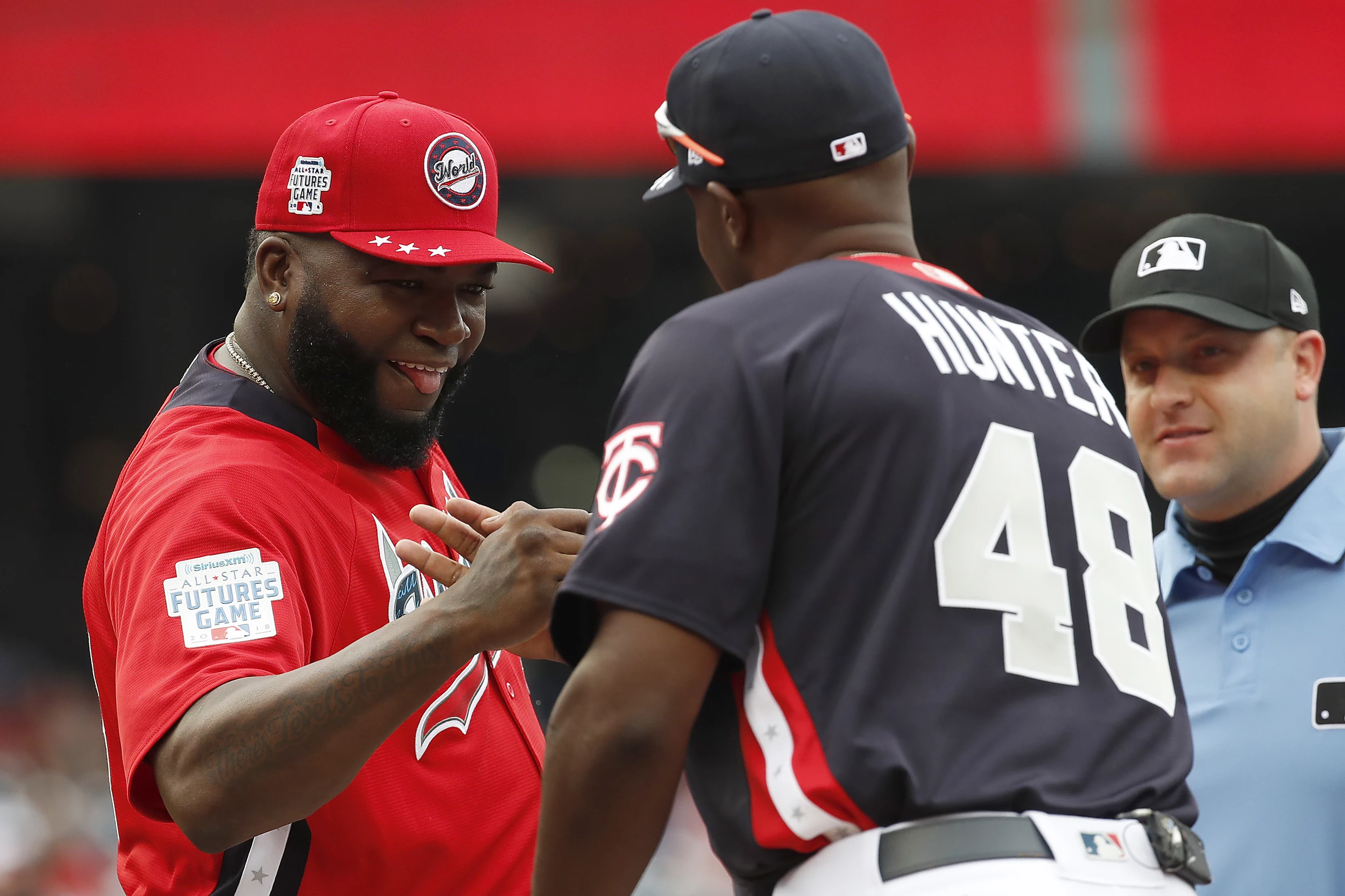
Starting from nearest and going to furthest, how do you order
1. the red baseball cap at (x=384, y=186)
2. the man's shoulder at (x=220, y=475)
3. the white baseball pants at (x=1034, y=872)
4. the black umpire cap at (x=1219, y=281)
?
1. the white baseball pants at (x=1034, y=872)
2. the man's shoulder at (x=220, y=475)
3. the red baseball cap at (x=384, y=186)
4. the black umpire cap at (x=1219, y=281)

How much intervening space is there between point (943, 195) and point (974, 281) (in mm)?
1941

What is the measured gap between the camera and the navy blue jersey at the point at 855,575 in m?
1.77

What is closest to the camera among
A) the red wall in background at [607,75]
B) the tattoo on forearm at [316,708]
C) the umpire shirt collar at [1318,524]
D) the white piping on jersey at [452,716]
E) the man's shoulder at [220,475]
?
the tattoo on forearm at [316,708]

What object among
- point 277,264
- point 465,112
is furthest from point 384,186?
point 465,112

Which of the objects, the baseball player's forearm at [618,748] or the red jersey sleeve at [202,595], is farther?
the red jersey sleeve at [202,595]

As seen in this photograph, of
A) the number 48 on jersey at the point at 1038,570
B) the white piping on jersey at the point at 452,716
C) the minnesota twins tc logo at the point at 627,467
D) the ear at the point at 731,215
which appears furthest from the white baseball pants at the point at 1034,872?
the white piping on jersey at the point at 452,716

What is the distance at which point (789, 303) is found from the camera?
6.17 feet

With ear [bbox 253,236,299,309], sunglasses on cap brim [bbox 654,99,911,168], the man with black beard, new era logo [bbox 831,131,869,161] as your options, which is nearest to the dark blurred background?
the man with black beard

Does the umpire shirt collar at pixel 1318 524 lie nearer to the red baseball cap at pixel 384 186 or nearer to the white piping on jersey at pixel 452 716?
the white piping on jersey at pixel 452 716

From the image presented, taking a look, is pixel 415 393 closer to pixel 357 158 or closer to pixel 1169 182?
pixel 357 158

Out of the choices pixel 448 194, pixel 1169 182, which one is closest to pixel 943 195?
pixel 1169 182

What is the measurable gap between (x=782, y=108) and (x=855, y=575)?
65 centimetres

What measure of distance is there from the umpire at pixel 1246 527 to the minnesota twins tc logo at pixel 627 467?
5.86ft

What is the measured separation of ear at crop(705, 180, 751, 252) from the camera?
203 cm
